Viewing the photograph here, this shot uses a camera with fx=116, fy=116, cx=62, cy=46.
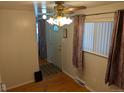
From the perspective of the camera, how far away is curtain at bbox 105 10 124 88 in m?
2.14

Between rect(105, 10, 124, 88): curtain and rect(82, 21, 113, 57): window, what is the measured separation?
312mm

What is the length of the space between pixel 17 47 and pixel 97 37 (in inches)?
85.5

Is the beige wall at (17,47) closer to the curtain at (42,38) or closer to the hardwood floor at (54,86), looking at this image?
the hardwood floor at (54,86)

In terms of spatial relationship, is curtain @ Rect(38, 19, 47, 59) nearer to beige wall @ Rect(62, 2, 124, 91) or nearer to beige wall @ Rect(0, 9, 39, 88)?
beige wall @ Rect(62, 2, 124, 91)

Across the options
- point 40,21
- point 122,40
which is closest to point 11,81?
point 122,40

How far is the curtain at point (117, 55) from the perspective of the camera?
2145 millimetres

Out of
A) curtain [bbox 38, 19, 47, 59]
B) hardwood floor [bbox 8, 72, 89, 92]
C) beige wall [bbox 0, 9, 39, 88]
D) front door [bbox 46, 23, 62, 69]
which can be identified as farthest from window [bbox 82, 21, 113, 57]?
curtain [bbox 38, 19, 47, 59]

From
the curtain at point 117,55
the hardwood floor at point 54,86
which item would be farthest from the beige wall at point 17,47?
the curtain at point 117,55

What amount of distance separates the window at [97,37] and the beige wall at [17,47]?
1546mm

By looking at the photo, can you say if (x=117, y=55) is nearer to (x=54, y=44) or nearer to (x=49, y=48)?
(x=54, y=44)

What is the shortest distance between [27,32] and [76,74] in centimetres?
200

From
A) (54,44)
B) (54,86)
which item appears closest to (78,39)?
(54,86)

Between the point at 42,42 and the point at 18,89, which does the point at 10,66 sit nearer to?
the point at 18,89

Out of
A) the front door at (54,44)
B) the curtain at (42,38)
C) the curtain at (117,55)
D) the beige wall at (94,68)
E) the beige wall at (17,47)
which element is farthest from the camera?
the curtain at (42,38)
